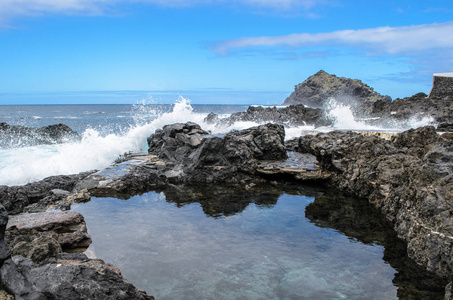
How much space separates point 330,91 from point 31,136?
75.9 metres

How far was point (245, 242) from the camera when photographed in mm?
6371

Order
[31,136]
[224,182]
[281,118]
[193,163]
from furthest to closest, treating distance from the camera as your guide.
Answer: [281,118], [31,136], [193,163], [224,182]

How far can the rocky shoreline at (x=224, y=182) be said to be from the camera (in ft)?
11.7

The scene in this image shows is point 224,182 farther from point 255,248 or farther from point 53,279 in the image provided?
point 53,279

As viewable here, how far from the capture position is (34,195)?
8734mm

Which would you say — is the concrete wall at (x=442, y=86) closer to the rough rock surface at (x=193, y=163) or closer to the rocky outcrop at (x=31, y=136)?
the rough rock surface at (x=193, y=163)

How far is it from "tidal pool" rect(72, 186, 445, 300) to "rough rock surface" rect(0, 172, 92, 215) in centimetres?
96

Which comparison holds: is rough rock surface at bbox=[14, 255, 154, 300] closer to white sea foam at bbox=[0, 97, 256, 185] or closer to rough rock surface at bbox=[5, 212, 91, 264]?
rough rock surface at bbox=[5, 212, 91, 264]

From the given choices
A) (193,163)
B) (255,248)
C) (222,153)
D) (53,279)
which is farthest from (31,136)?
(53,279)

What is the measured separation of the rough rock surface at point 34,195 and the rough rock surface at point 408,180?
7.49m

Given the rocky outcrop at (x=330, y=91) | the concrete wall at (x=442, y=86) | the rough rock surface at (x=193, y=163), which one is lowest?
the rough rock surface at (x=193, y=163)

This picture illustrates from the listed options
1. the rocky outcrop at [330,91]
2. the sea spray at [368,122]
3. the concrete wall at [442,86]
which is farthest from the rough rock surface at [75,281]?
the rocky outcrop at [330,91]

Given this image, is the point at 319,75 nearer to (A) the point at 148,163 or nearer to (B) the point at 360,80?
(B) the point at 360,80

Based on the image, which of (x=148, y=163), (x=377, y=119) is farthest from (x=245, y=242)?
(x=377, y=119)
